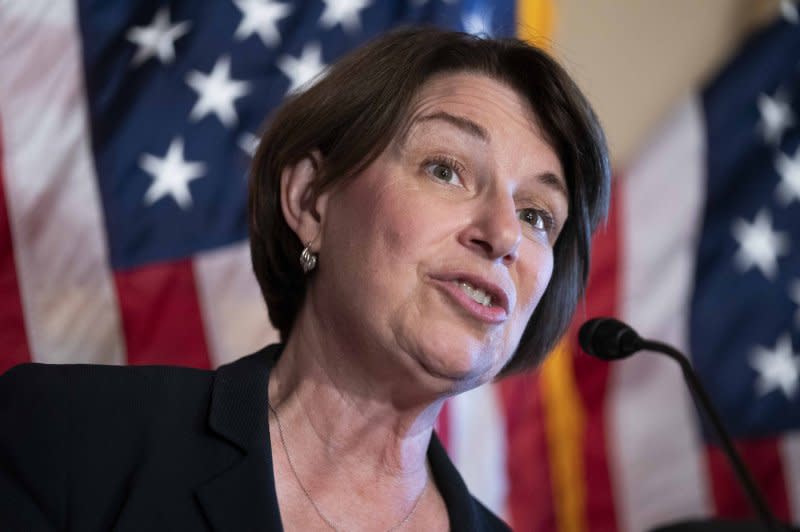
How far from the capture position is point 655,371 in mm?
2832

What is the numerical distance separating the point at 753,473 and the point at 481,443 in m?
0.82

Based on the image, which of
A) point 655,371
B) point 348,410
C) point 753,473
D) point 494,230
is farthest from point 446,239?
point 753,473

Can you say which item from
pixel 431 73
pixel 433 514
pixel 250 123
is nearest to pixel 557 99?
pixel 431 73

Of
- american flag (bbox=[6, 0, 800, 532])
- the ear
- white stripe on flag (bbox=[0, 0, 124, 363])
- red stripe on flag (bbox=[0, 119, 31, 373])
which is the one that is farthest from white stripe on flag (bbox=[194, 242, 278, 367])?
the ear

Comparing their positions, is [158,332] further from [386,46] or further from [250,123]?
[386,46]

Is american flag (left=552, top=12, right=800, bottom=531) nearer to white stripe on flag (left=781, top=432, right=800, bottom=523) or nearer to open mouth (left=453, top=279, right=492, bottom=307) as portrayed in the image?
white stripe on flag (left=781, top=432, right=800, bottom=523)

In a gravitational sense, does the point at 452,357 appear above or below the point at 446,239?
below

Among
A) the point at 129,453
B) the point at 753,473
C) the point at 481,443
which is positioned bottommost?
the point at 753,473

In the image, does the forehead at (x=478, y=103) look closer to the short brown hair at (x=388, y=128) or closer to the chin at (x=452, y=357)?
the short brown hair at (x=388, y=128)

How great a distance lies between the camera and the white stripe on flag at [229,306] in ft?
7.63

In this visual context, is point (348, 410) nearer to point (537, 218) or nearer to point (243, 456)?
point (243, 456)

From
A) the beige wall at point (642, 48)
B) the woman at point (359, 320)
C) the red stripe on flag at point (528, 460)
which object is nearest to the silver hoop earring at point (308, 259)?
the woman at point (359, 320)

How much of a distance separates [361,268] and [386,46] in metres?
0.38

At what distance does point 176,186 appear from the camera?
232 centimetres
